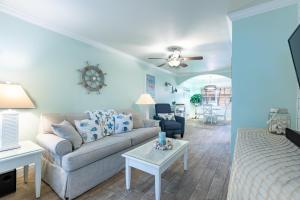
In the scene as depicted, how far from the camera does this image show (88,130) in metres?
2.38

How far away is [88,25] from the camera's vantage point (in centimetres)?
257

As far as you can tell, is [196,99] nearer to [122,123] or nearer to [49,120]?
[122,123]

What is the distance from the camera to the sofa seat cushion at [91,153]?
1699 mm

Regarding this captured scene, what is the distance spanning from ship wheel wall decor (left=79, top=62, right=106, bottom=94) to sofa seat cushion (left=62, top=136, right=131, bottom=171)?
1.40 metres

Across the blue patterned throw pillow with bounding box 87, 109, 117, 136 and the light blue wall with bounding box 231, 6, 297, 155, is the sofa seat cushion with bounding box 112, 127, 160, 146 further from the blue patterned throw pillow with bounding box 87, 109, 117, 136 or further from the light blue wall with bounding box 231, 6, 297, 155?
the light blue wall with bounding box 231, 6, 297, 155

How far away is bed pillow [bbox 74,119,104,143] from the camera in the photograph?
→ 7.59 feet

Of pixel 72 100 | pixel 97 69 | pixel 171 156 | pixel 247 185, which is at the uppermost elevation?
pixel 97 69

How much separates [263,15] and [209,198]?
2.41m

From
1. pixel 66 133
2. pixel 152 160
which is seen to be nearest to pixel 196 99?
pixel 152 160

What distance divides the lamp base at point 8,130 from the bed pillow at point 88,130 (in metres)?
0.74

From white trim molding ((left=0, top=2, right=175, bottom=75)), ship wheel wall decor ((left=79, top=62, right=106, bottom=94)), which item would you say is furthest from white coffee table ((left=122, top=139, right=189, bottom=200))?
white trim molding ((left=0, top=2, right=175, bottom=75))

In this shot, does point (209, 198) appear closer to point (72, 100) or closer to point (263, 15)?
point (263, 15)

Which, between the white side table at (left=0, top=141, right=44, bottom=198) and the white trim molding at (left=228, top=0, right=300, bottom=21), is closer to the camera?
the white side table at (left=0, top=141, right=44, bottom=198)

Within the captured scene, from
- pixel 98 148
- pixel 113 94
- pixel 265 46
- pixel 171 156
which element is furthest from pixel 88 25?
pixel 265 46
